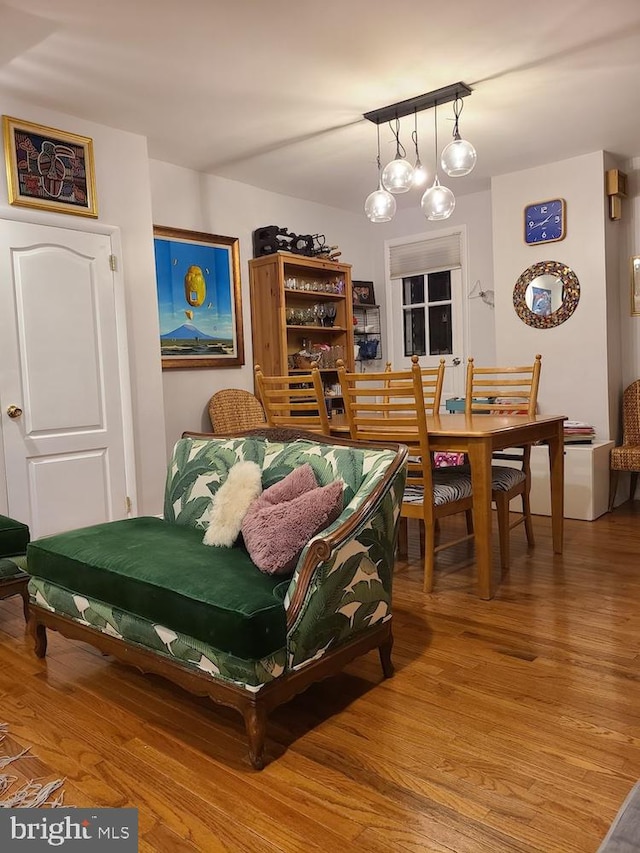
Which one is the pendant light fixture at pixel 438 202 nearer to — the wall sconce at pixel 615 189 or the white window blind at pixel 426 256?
the wall sconce at pixel 615 189

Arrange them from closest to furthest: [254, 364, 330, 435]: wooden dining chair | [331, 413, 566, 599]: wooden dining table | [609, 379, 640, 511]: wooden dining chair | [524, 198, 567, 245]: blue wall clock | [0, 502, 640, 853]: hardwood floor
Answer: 1. [0, 502, 640, 853]: hardwood floor
2. [331, 413, 566, 599]: wooden dining table
3. [254, 364, 330, 435]: wooden dining chair
4. [609, 379, 640, 511]: wooden dining chair
5. [524, 198, 567, 245]: blue wall clock

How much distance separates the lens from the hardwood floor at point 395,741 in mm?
1510

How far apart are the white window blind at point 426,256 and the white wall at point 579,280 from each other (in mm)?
595

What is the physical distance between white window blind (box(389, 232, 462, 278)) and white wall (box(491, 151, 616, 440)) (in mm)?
595

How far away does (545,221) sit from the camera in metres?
4.89

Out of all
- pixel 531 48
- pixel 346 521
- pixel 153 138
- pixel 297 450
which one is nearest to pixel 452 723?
pixel 346 521

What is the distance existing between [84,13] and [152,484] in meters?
2.56

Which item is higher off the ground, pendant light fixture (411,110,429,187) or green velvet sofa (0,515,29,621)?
pendant light fixture (411,110,429,187)

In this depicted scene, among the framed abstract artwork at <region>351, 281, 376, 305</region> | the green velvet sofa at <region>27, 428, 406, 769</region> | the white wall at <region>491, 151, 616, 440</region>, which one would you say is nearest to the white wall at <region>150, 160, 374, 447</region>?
the framed abstract artwork at <region>351, 281, 376, 305</region>

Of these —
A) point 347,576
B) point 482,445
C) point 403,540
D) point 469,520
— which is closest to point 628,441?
point 469,520

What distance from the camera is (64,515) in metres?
3.70

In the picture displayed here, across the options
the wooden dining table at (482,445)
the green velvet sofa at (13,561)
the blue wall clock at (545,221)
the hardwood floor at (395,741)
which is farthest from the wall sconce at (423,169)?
the green velvet sofa at (13,561)

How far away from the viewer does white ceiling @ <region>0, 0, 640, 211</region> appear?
2.71 m

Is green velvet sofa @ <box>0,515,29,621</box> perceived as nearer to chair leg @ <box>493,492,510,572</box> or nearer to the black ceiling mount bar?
chair leg @ <box>493,492,510,572</box>
